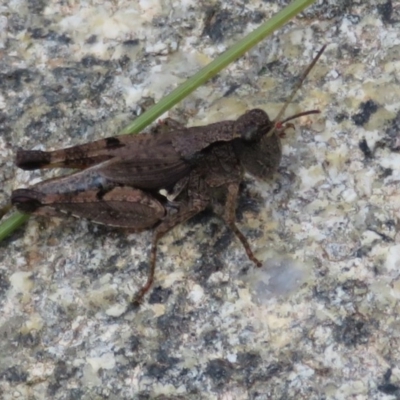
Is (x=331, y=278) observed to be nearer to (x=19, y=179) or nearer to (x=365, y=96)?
(x=365, y=96)

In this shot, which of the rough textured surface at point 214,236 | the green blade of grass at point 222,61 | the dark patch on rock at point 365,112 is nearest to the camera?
the rough textured surface at point 214,236

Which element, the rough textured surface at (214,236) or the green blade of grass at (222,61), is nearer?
the rough textured surface at (214,236)

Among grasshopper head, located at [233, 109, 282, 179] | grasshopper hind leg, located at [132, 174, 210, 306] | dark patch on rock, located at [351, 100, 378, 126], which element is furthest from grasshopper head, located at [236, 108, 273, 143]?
dark patch on rock, located at [351, 100, 378, 126]

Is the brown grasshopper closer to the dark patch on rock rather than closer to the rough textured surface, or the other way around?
the rough textured surface

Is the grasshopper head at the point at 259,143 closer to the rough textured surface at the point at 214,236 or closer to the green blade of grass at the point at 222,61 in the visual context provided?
the rough textured surface at the point at 214,236

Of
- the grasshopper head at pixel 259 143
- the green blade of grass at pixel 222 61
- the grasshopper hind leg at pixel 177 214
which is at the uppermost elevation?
the green blade of grass at pixel 222 61

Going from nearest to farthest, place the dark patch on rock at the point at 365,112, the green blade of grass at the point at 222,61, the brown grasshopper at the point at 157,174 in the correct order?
the green blade of grass at the point at 222,61 < the brown grasshopper at the point at 157,174 < the dark patch on rock at the point at 365,112

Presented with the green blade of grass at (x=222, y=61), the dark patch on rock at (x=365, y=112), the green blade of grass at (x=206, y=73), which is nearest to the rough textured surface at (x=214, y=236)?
the dark patch on rock at (x=365, y=112)
